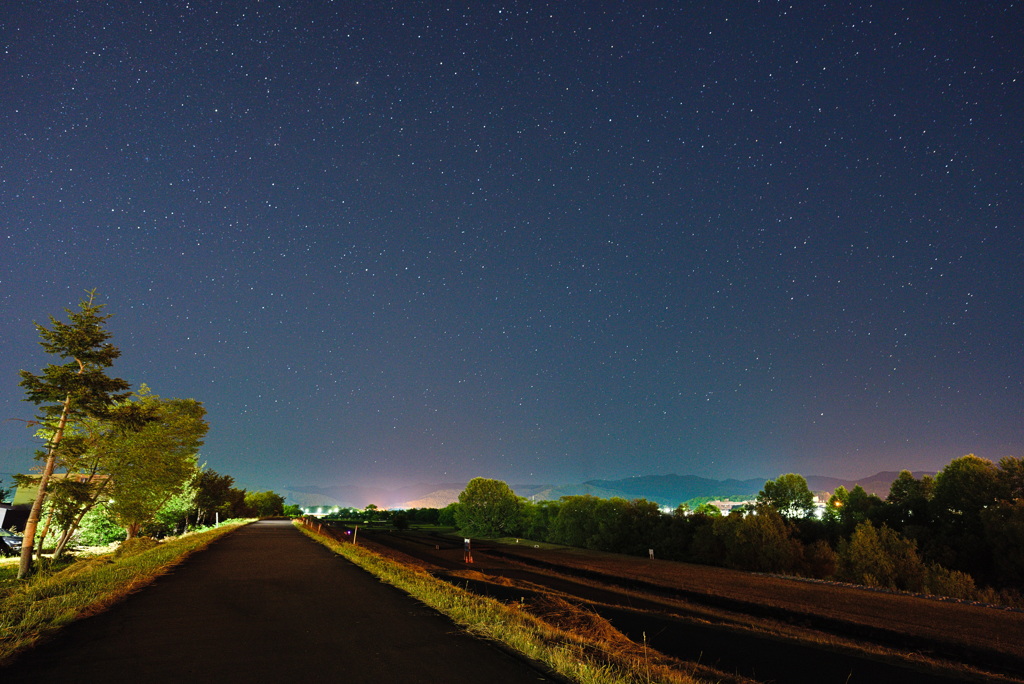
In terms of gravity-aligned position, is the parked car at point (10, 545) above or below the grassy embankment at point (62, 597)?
below

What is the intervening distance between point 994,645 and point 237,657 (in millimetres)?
17845

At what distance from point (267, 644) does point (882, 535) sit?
43427mm

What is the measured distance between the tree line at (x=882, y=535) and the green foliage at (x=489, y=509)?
23831 mm

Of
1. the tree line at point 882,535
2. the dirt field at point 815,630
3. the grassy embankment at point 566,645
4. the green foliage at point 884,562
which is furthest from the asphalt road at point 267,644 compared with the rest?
the green foliage at point 884,562

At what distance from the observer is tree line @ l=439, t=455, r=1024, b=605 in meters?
34.7

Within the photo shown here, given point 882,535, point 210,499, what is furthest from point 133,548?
point 210,499

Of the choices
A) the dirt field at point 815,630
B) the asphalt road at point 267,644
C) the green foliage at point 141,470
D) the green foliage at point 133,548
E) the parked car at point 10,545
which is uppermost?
the green foliage at point 141,470

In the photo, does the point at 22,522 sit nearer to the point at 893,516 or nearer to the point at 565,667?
Result: the point at 565,667

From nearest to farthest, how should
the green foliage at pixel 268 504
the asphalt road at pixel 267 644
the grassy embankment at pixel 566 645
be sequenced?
the asphalt road at pixel 267 644 < the grassy embankment at pixel 566 645 < the green foliage at pixel 268 504

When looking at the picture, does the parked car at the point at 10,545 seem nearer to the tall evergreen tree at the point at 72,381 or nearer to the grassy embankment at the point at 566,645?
the tall evergreen tree at the point at 72,381

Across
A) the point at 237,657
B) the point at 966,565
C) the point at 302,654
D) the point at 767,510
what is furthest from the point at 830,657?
the point at 767,510

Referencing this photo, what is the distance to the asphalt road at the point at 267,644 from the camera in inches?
261

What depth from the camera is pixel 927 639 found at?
575 inches

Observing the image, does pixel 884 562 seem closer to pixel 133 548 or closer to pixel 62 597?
pixel 62 597
